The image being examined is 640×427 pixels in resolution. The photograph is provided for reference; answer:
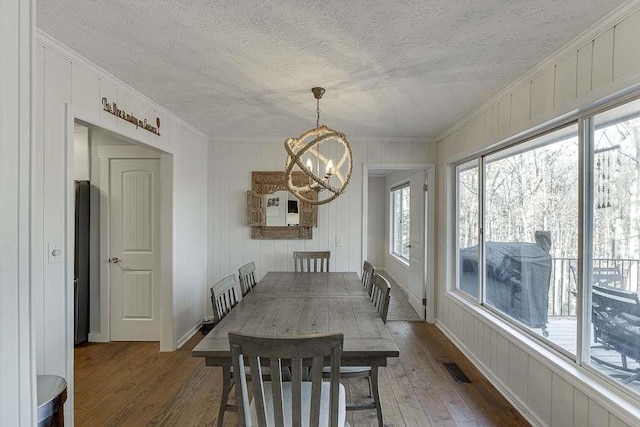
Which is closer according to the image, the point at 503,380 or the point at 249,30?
the point at 249,30

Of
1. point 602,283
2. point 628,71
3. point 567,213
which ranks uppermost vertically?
point 628,71

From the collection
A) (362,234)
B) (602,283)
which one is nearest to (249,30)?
(602,283)

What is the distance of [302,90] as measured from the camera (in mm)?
2686

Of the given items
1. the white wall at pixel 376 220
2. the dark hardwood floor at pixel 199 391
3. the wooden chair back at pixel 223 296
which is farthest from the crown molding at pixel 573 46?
the white wall at pixel 376 220

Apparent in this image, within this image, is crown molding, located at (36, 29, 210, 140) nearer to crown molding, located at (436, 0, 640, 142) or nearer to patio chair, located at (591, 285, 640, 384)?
crown molding, located at (436, 0, 640, 142)

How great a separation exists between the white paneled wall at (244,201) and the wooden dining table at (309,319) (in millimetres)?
1236

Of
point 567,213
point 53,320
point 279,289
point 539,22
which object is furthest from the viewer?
point 279,289

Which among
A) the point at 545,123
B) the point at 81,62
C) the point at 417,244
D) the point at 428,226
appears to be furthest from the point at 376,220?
the point at 81,62

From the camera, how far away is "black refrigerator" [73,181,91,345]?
11.5ft

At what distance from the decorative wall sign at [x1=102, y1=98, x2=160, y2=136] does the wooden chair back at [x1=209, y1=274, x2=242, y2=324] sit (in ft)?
4.90

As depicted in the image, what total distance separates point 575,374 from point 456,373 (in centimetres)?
124

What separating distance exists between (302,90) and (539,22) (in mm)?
1580

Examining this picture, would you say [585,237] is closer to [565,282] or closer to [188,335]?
[565,282]

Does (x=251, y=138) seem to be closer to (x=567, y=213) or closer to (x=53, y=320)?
(x=53, y=320)
